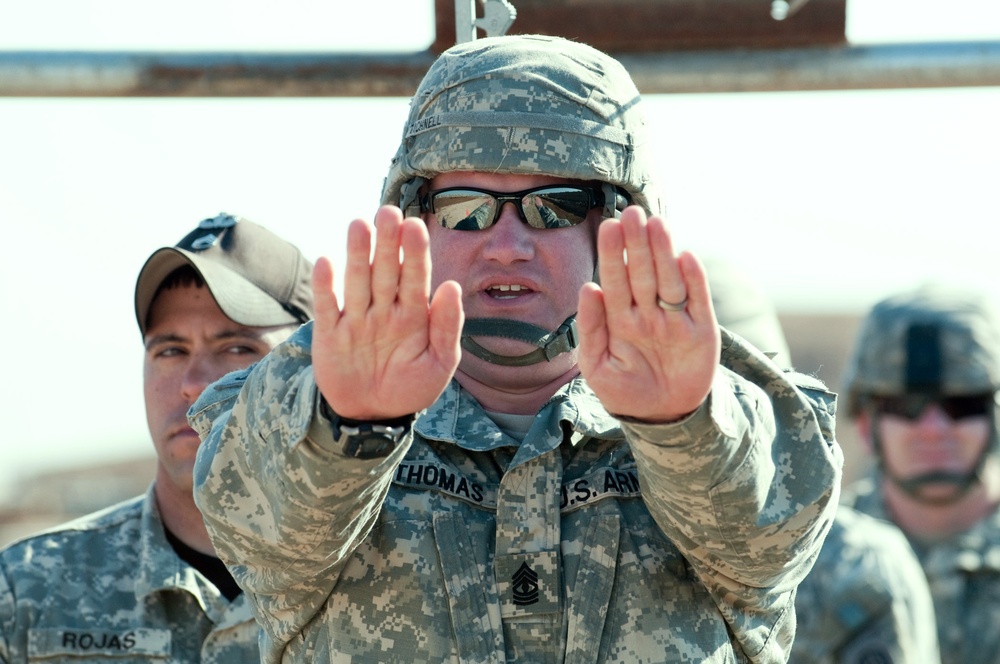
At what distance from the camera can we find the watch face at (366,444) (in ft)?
9.68

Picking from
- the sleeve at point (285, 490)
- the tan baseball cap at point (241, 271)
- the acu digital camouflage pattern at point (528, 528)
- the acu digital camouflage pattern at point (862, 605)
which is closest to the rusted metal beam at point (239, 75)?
the tan baseball cap at point (241, 271)

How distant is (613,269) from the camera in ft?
9.47

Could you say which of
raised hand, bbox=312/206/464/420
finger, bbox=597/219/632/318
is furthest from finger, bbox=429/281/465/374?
finger, bbox=597/219/632/318

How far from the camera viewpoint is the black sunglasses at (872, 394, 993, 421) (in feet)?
28.5

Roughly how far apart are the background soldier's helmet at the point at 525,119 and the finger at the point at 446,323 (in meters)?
0.75

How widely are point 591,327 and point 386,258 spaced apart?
0.35 metres

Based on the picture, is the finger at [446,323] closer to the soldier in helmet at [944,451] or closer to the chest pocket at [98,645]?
the chest pocket at [98,645]

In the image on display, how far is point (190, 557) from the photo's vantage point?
Answer: 516 cm

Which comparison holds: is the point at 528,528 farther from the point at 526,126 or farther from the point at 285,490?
the point at 526,126

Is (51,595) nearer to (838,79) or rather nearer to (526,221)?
(526,221)

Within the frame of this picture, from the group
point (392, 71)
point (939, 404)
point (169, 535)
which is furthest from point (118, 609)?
point (939, 404)

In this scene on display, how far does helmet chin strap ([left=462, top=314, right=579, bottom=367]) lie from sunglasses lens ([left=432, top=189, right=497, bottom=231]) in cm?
19

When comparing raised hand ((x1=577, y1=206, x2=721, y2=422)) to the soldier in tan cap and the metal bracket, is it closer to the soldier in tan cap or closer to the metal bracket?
the metal bracket

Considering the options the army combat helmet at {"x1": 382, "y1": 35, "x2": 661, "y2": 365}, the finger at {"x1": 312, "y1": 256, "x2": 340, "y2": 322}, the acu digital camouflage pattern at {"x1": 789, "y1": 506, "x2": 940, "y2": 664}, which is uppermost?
the army combat helmet at {"x1": 382, "y1": 35, "x2": 661, "y2": 365}
